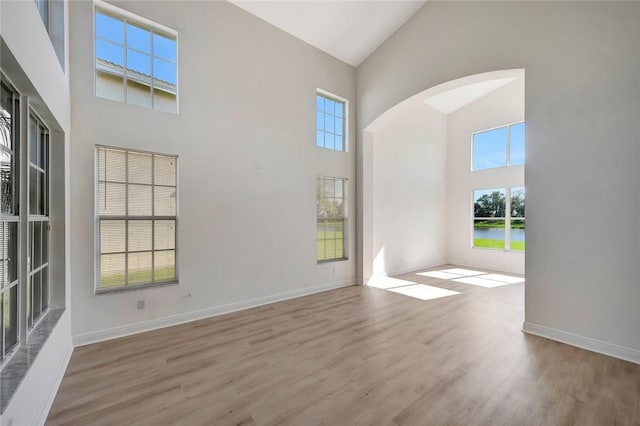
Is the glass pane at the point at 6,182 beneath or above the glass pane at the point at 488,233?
above

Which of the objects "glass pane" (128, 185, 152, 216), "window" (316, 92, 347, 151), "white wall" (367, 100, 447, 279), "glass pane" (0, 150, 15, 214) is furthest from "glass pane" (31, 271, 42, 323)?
"white wall" (367, 100, 447, 279)

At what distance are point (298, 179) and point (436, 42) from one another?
315 cm

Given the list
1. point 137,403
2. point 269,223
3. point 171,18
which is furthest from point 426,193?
point 137,403

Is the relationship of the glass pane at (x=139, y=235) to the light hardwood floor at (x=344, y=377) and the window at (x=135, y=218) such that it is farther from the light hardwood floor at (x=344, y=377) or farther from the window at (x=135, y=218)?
the light hardwood floor at (x=344, y=377)

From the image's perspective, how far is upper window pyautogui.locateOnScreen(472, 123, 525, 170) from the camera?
6951mm

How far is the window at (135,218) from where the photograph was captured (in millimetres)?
3246

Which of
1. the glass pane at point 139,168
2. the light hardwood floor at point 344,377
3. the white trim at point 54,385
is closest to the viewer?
the white trim at point 54,385

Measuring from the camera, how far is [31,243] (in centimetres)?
215

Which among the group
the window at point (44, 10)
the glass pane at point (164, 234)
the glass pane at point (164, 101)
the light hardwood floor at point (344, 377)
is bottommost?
the light hardwood floor at point (344, 377)

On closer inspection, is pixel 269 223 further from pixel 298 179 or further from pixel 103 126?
pixel 103 126

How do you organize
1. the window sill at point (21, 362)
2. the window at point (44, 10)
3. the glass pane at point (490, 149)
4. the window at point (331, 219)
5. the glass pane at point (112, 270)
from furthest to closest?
the glass pane at point (490, 149), the window at point (331, 219), the glass pane at point (112, 270), the window at point (44, 10), the window sill at point (21, 362)

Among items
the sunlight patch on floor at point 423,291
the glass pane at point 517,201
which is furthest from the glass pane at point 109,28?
the glass pane at point 517,201

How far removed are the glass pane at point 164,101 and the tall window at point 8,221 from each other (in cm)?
196

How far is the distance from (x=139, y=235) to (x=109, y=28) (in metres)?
2.50
